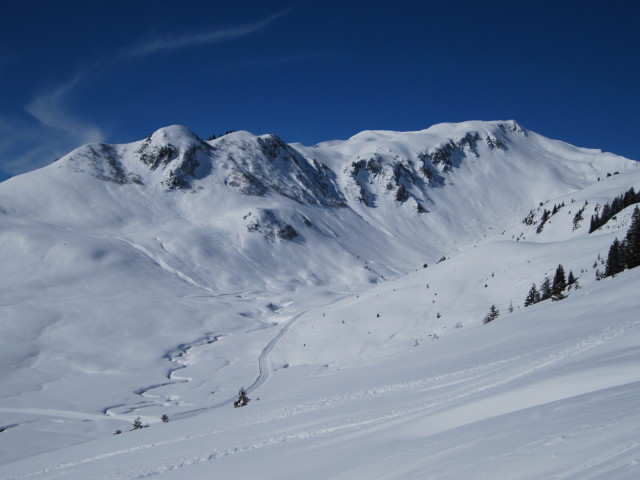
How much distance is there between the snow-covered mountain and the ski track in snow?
85 millimetres

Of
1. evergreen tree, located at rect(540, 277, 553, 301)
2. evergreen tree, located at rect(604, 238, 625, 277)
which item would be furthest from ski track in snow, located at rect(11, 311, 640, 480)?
evergreen tree, located at rect(540, 277, 553, 301)

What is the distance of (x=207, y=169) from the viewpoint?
115312 mm

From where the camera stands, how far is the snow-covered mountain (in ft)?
27.0

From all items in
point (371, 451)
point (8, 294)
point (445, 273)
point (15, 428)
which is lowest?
point (371, 451)

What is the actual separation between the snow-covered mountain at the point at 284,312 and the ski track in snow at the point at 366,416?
8 cm

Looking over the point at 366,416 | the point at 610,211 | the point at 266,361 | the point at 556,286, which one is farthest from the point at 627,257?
the point at 610,211

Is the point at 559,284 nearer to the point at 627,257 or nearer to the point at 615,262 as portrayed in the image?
the point at 615,262

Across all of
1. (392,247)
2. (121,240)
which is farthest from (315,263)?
(121,240)

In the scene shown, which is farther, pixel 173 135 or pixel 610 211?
pixel 173 135

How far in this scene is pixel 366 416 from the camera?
920 cm

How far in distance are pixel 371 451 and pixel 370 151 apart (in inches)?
6219

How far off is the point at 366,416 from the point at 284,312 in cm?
5086

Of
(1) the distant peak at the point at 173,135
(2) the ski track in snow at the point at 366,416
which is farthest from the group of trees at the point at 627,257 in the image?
(1) the distant peak at the point at 173,135

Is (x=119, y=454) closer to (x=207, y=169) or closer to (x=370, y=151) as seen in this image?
(x=207, y=169)
